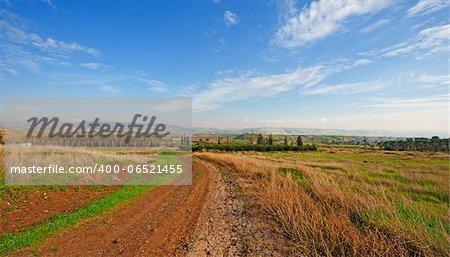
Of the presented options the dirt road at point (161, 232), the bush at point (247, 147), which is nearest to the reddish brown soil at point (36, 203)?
the dirt road at point (161, 232)

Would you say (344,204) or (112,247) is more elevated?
(344,204)

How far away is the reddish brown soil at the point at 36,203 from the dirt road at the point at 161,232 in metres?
1.92

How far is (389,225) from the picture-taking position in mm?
6609

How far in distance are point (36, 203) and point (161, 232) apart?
614 centimetres

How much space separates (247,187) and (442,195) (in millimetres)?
10249

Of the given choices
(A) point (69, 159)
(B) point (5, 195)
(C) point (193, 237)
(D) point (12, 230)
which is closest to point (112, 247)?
(C) point (193, 237)

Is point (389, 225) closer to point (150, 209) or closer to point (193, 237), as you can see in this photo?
point (193, 237)

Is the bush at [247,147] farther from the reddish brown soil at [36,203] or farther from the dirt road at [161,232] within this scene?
the dirt road at [161,232]

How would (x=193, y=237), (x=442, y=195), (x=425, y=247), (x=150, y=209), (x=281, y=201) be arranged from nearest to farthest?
1. (x=425, y=247)
2. (x=193, y=237)
3. (x=281, y=201)
4. (x=150, y=209)
5. (x=442, y=195)

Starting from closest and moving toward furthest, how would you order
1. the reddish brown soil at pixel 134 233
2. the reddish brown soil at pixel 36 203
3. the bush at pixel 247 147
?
the reddish brown soil at pixel 134 233 < the reddish brown soil at pixel 36 203 < the bush at pixel 247 147

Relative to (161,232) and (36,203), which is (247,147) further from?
(161,232)

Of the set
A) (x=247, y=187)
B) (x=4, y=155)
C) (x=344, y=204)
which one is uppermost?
(x=4, y=155)

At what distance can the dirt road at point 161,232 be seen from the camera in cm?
654

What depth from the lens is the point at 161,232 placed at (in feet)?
25.9
